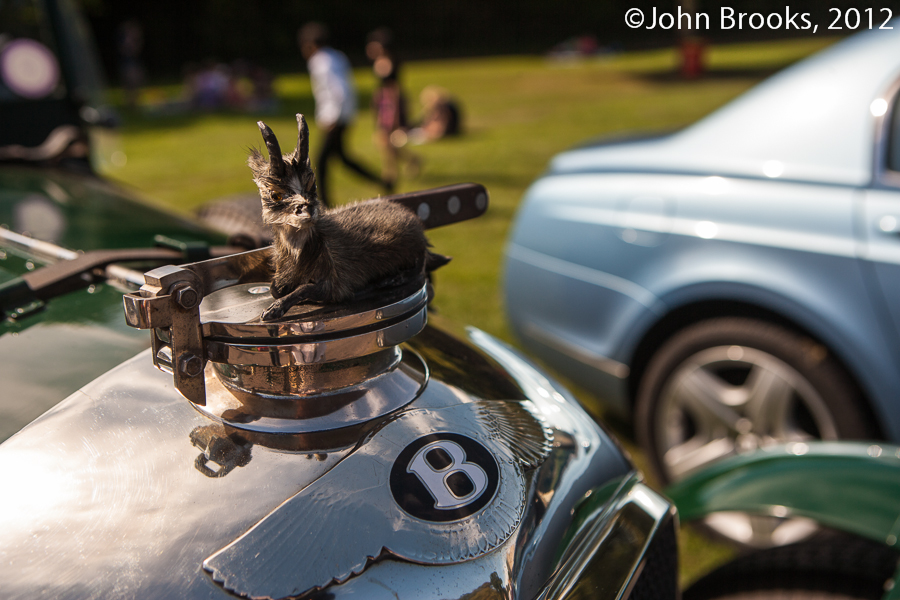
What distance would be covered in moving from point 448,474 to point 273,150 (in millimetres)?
506

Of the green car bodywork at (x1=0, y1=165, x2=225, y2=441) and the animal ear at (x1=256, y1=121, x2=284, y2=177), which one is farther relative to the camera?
the green car bodywork at (x1=0, y1=165, x2=225, y2=441)

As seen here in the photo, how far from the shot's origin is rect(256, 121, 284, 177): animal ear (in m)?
0.88

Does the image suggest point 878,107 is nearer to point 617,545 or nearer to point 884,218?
point 884,218

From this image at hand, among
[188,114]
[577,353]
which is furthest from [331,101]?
[188,114]

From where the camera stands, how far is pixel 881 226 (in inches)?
104

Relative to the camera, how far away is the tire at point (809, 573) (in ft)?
5.72

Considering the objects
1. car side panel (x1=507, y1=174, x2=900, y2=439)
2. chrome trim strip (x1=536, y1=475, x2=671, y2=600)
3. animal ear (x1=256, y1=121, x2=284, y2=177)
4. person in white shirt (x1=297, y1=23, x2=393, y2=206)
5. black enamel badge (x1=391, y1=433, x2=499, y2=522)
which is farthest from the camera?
person in white shirt (x1=297, y1=23, x2=393, y2=206)

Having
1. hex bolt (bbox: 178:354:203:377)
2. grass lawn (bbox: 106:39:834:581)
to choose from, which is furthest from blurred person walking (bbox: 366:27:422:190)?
hex bolt (bbox: 178:354:203:377)

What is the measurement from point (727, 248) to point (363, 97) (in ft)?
64.8

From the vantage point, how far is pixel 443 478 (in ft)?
3.34

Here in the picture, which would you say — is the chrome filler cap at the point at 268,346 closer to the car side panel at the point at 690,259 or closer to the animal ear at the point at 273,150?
the animal ear at the point at 273,150

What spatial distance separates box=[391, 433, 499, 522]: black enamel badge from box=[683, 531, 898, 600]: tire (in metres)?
1.11

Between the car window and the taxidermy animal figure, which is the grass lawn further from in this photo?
the car window

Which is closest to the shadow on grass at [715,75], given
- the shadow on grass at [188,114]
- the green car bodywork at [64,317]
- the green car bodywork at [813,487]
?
the shadow on grass at [188,114]
